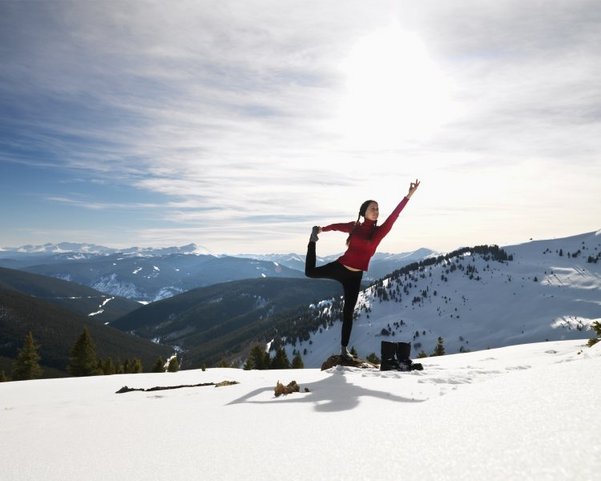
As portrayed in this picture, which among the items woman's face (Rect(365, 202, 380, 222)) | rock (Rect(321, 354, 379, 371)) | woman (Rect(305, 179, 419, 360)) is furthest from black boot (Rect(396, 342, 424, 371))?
woman's face (Rect(365, 202, 380, 222))

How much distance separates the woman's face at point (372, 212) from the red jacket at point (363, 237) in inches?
3.8

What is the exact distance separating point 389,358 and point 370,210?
3004 mm

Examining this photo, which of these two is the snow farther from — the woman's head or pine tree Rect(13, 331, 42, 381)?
pine tree Rect(13, 331, 42, 381)

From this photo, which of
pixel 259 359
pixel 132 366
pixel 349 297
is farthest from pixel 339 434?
pixel 132 366

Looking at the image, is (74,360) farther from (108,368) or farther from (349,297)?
(349,297)

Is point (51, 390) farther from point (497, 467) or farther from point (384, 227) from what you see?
point (497, 467)

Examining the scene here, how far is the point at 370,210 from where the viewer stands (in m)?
7.61

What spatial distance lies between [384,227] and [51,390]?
7444mm

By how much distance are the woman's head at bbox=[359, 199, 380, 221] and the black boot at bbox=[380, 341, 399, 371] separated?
8.43 feet

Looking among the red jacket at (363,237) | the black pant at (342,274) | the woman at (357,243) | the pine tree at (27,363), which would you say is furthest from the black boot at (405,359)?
the pine tree at (27,363)

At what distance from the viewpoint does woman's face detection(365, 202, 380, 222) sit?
25.0 feet

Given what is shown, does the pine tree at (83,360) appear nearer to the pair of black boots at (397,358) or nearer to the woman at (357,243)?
the woman at (357,243)

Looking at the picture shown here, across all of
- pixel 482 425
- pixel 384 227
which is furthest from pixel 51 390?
pixel 482 425

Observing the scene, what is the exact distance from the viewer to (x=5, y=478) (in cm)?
289
